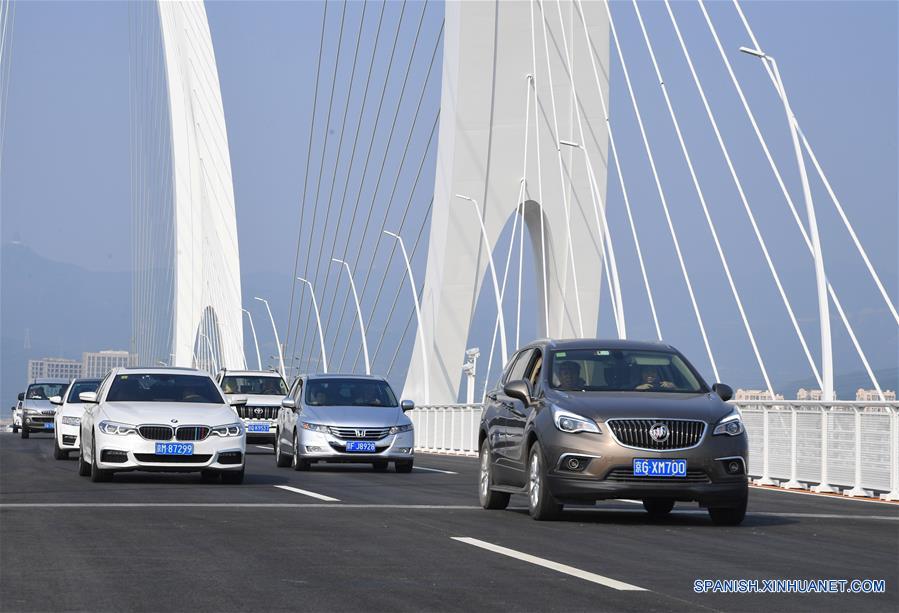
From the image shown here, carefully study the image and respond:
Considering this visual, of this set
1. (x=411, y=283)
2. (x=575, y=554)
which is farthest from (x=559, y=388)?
(x=411, y=283)

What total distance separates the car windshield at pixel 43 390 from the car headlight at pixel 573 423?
124 ft

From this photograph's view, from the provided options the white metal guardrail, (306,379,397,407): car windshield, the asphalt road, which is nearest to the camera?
the asphalt road

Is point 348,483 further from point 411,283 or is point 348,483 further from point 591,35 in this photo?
point 411,283

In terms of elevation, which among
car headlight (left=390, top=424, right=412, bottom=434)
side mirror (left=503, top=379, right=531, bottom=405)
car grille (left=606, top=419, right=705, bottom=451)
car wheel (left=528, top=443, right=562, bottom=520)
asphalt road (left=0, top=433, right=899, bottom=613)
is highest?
side mirror (left=503, top=379, right=531, bottom=405)

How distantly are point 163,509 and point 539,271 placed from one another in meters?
29.7

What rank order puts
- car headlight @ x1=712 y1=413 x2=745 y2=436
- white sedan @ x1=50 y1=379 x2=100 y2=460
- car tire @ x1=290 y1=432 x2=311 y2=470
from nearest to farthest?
car headlight @ x1=712 y1=413 x2=745 y2=436 < car tire @ x1=290 y1=432 x2=311 y2=470 < white sedan @ x1=50 y1=379 x2=100 y2=460

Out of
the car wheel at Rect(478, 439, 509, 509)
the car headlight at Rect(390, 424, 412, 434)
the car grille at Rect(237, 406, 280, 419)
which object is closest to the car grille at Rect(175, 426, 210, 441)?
the car wheel at Rect(478, 439, 509, 509)

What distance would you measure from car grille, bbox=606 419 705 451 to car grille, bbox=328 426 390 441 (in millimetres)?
10880

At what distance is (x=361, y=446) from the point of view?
77.0 ft

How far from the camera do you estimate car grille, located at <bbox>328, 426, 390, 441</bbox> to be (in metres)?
23.5

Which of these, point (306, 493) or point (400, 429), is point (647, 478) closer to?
point (306, 493)

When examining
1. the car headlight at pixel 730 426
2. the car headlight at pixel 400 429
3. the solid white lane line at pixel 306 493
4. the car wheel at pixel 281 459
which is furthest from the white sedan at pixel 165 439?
the car headlight at pixel 730 426

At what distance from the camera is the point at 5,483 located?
1858 cm

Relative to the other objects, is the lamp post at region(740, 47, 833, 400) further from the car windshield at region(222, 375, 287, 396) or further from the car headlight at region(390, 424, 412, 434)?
the car windshield at region(222, 375, 287, 396)
